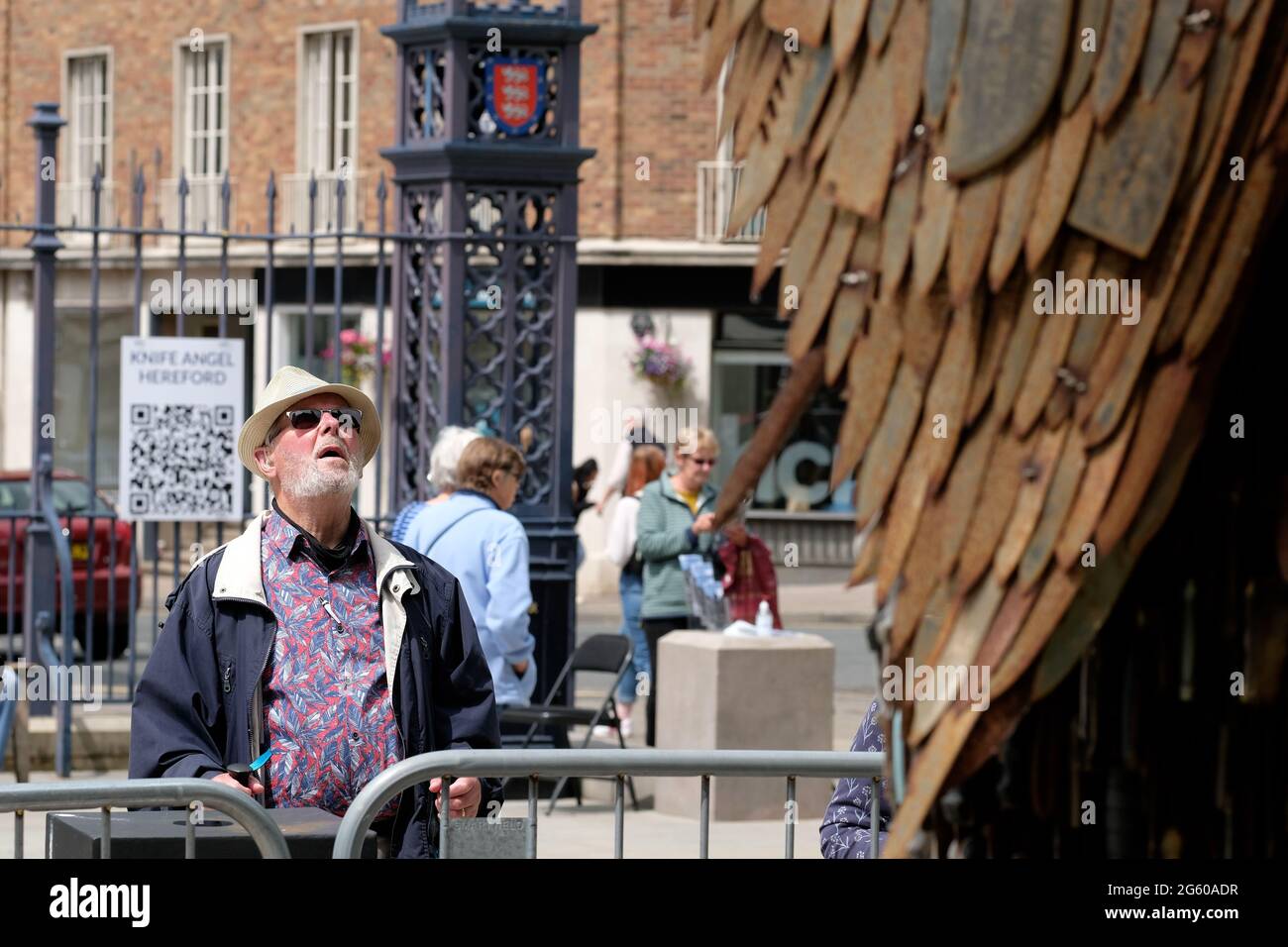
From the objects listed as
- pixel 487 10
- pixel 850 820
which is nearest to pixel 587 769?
pixel 850 820

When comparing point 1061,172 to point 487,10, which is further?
point 487,10

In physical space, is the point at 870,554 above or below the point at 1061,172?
below

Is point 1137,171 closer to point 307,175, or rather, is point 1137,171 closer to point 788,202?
point 788,202

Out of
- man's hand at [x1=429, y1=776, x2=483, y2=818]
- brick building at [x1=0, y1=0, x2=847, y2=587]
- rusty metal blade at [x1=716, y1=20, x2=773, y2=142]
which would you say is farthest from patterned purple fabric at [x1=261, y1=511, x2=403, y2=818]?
brick building at [x1=0, y1=0, x2=847, y2=587]

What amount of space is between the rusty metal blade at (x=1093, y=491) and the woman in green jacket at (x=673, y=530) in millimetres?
9147

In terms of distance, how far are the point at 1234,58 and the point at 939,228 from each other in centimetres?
31

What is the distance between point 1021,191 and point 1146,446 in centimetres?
27

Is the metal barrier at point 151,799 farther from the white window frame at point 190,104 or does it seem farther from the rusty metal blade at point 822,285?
the white window frame at point 190,104

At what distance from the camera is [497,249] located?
34.1 ft

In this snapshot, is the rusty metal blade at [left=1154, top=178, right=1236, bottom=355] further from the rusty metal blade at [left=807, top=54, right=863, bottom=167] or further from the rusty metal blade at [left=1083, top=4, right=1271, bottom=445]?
the rusty metal blade at [left=807, top=54, right=863, bottom=167]

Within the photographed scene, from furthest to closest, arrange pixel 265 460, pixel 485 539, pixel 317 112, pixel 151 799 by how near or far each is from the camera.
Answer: pixel 317 112, pixel 485 539, pixel 265 460, pixel 151 799

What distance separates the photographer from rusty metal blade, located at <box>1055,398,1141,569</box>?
2.01m
